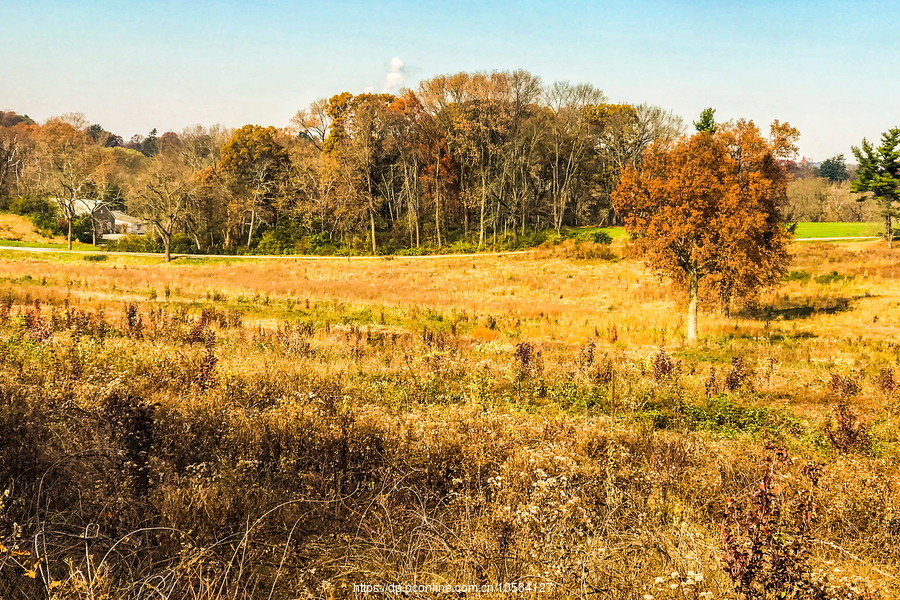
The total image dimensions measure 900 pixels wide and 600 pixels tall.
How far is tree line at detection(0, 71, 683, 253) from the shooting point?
189 feet

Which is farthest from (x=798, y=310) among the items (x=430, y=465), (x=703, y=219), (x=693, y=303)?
(x=430, y=465)

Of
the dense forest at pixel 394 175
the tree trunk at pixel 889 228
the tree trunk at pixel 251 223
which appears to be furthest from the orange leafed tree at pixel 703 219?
the tree trunk at pixel 251 223

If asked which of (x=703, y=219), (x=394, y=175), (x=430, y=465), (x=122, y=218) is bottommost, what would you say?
(x=430, y=465)

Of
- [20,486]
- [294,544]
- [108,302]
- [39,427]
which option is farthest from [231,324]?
[294,544]

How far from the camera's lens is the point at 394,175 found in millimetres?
62000

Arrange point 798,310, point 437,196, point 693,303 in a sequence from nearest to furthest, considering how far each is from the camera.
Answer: point 693,303
point 798,310
point 437,196

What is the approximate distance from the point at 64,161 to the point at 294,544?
7345 centimetres

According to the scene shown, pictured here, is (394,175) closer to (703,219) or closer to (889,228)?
(703,219)

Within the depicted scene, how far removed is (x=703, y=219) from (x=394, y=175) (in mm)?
45134

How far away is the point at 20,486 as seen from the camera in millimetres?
5457

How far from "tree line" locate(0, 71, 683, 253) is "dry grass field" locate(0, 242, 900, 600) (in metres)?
40.5

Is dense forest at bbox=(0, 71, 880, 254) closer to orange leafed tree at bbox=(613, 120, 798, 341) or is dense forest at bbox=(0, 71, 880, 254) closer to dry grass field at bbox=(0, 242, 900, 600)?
orange leafed tree at bbox=(613, 120, 798, 341)

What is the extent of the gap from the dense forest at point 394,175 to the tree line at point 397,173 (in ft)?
Result: 0.58

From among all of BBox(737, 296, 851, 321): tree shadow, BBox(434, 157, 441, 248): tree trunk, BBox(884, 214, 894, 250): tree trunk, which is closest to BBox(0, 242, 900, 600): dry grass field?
BBox(737, 296, 851, 321): tree shadow
